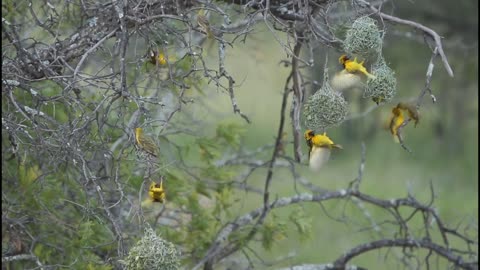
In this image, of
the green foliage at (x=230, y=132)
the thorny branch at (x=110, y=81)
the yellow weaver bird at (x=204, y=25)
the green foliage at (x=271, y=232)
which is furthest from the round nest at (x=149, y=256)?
the green foliage at (x=230, y=132)

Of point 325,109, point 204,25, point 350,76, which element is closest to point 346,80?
point 350,76

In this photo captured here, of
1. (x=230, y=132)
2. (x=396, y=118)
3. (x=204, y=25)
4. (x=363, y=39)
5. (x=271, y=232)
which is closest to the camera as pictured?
(x=363, y=39)

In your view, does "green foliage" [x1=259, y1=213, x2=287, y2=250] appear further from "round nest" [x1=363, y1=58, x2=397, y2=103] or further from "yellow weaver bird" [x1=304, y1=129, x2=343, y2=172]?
"round nest" [x1=363, y1=58, x2=397, y2=103]

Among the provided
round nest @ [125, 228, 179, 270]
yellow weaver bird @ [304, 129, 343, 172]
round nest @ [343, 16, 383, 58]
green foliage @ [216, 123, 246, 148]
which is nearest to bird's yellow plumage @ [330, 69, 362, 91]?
round nest @ [343, 16, 383, 58]

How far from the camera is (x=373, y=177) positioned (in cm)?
1636

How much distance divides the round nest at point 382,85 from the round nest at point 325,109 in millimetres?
169

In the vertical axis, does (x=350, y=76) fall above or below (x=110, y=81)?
above

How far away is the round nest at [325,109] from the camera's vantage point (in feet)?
17.2

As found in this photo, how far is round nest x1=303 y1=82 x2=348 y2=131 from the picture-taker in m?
5.25

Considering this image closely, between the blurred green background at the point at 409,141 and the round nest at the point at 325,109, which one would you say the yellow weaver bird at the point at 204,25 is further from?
the blurred green background at the point at 409,141

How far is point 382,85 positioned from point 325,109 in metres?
0.30

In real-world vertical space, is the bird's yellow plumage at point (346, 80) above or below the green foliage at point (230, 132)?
below

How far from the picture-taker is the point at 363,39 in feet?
16.7

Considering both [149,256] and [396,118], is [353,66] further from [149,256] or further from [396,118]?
[149,256]
